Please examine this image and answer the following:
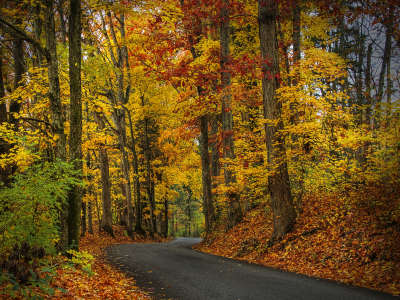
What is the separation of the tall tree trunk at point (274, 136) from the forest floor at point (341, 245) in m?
0.51

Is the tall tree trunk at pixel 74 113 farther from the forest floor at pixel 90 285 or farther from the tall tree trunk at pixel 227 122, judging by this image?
the tall tree trunk at pixel 227 122

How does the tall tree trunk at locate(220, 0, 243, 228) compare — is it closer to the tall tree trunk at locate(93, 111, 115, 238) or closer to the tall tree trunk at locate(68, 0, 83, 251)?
the tall tree trunk at locate(68, 0, 83, 251)

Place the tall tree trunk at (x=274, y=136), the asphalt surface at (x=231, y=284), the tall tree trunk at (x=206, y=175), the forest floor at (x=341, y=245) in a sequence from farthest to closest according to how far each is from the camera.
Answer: the tall tree trunk at (x=206, y=175) < the tall tree trunk at (x=274, y=136) < the forest floor at (x=341, y=245) < the asphalt surface at (x=231, y=284)

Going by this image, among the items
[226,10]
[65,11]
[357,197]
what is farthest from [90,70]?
[357,197]

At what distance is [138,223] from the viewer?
18938 mm

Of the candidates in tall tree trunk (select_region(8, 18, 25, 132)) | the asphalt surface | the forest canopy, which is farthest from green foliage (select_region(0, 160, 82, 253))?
tall tree trunk (select_region(8, 18, 25, 132))

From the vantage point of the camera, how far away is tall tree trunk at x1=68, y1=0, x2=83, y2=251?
21.4ft

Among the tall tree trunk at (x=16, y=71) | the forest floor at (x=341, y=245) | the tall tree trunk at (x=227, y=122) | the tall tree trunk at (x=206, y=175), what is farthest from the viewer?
the tall tree trunk at (x=206, y=175)

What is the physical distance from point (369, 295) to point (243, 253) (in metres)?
5.40

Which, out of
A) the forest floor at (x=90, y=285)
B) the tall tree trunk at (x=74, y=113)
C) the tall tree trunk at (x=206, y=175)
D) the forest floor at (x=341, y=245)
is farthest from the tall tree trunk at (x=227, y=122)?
the forest floor at (x=90, y=285)

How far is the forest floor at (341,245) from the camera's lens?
5.55 m

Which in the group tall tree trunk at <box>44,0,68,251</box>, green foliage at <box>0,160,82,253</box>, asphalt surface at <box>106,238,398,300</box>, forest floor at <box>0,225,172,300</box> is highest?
tall tree trunk at <box>44,0,68,251</box>

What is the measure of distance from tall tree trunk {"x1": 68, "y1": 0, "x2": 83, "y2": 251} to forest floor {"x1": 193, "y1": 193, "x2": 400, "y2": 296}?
223 inches

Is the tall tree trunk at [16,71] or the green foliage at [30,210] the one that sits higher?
the tall tree trunk at [16,71]
